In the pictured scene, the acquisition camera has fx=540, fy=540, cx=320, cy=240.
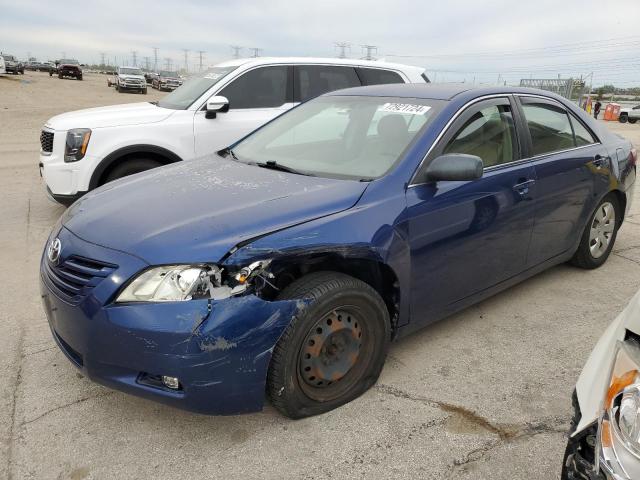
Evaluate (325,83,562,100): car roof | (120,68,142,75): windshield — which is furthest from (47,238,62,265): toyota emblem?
(120,68,142,75): windshield

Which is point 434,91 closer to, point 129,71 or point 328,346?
point 328,346

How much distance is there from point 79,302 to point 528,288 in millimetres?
3471

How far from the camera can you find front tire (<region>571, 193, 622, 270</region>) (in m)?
4.59

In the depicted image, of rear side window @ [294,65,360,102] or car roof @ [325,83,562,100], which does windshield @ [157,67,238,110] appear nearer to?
rear side window @ [294,65,360,102]

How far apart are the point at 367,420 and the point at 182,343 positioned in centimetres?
105

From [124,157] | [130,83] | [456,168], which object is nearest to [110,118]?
[124,157]

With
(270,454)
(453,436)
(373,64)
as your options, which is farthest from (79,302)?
(373,64)

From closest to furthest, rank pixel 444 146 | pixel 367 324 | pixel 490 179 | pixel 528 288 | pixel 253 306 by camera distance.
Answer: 1. pixel 253 306
2. pixel 367 324
3. pixel 444 146
4. pixel 490 179
5. pixel 528 288

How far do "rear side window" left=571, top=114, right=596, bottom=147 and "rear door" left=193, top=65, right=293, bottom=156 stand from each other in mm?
3259

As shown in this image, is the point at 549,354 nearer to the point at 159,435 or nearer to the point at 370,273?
the point at 370,273

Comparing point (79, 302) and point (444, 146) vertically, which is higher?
point (444, 146)

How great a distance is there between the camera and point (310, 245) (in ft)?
8.30

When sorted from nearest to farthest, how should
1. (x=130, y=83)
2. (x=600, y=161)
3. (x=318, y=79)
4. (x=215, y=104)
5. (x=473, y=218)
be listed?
(x=473, y=218), (x=600, y=161), (x=215, y=104), (x=318, y=79), (x=130, y=83)

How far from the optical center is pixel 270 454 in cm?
247
